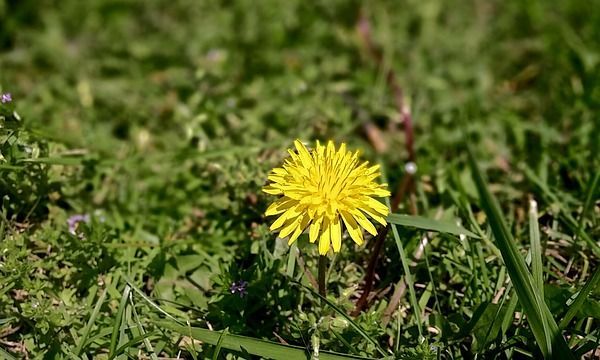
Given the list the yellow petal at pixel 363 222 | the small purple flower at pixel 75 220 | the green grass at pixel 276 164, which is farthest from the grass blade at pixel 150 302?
the yellow petal at pixel 363 222

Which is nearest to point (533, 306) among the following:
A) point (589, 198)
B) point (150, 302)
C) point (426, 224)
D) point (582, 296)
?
point (582, 296)

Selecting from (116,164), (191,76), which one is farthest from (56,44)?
(116,164)

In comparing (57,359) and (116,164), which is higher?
(116,164)

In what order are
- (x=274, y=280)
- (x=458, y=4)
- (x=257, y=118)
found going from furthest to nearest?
(x=458, y=4) → (x=257, y=118) → (x=274, y=280)

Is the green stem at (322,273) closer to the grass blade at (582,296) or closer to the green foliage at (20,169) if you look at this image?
the grass blade at (582,296)

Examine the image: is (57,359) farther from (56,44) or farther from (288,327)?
(56,44)

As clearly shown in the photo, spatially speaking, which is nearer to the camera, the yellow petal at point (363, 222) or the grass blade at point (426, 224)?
the yellow petal at point (363, 222)
